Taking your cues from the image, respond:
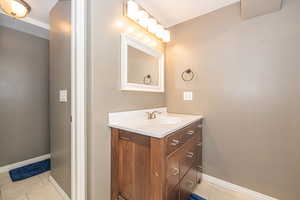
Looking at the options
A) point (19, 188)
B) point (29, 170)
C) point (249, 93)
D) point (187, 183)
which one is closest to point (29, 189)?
point (19, 188)

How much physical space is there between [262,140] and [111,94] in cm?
171

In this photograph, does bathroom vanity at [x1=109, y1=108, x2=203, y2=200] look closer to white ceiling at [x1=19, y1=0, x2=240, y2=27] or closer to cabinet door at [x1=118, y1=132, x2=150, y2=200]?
cabinet door at [x1=118, y1=132, x2=150, y2=200]

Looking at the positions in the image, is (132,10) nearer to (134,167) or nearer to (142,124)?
(142,124)

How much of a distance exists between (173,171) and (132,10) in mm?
1641

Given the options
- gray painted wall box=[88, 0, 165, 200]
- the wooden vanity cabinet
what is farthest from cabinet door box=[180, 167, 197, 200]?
gray painted wall box=[88, 0, 165, 200]

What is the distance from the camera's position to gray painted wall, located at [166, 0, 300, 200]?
4.14 feet

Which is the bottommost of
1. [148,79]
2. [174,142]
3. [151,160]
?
[151,160]

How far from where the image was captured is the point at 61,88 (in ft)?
4.66

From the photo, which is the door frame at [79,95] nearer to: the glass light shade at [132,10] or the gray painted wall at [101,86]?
the gray painted wall at [101,86]

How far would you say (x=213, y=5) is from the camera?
1607mm

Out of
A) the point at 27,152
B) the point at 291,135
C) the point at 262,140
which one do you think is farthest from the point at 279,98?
the point at 27,152

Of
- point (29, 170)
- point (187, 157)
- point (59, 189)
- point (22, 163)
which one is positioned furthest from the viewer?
point (22, 163)

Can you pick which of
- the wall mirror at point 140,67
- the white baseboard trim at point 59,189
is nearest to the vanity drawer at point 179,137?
the wall mirror at point 140,67

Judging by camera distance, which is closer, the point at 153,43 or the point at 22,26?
the point at 153,43
